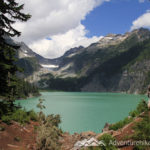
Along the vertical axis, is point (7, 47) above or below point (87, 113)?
above

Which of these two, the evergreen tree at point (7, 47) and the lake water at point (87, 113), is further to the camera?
the lake water at point (87, 113)

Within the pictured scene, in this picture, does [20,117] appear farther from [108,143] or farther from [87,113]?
[87,113]

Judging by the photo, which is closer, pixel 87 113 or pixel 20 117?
pixel 20 117

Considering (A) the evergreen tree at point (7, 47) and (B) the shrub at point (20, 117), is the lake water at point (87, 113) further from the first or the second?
(A) the evergreen tree at point (7, 47)

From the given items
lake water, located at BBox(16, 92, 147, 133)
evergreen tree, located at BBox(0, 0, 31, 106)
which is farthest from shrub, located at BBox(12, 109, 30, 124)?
lake water, located at BBox(16, 92, 147, 133)

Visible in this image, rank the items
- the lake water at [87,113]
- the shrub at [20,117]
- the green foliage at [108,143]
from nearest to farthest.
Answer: the green foliage at [108,143] → the shrub at [20,117] → the lake water at [87,113]

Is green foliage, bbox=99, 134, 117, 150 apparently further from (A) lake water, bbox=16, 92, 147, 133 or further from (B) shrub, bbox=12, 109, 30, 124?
(A) lake water, bbox=16, 92, 147, 133

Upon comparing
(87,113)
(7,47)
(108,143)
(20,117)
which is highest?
(7,47)

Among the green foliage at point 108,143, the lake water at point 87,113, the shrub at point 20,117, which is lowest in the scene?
the lake water at point 87,113

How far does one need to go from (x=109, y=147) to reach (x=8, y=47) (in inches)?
383

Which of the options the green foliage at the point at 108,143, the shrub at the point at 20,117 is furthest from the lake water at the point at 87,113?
the green foliage at the point at 108,143

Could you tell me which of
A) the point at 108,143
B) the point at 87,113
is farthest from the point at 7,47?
the point at 87,113

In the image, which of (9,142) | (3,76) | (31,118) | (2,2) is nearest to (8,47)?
(3,76)

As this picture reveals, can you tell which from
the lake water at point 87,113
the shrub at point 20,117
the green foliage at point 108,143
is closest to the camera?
the green foliage at point 108,143
